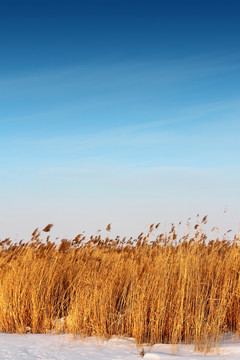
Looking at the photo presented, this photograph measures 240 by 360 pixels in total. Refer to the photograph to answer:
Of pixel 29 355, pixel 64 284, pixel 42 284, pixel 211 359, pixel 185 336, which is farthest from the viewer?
pixel 64 284

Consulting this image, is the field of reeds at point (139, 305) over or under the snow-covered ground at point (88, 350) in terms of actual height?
over

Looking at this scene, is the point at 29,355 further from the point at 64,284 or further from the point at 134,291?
the point at 64,284

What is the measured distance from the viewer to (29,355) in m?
4.28

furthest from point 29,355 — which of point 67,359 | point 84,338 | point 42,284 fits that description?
point 42,284

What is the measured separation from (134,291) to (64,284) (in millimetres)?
1884

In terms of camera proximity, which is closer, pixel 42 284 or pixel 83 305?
pixel 83 305

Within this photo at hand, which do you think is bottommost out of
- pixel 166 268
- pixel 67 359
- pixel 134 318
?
pixel 67 359

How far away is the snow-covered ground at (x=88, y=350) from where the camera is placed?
421 centimetres

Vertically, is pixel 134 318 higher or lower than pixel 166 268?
lower

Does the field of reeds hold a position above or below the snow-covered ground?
above

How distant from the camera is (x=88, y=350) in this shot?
4488 millimetres

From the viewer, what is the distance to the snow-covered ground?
13.8ft

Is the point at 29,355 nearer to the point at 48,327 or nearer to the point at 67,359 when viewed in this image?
the point at 67,359

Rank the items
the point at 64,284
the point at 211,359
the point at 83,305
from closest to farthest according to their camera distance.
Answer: the point at 211,359, the point at 83,305, the point at 64,284
